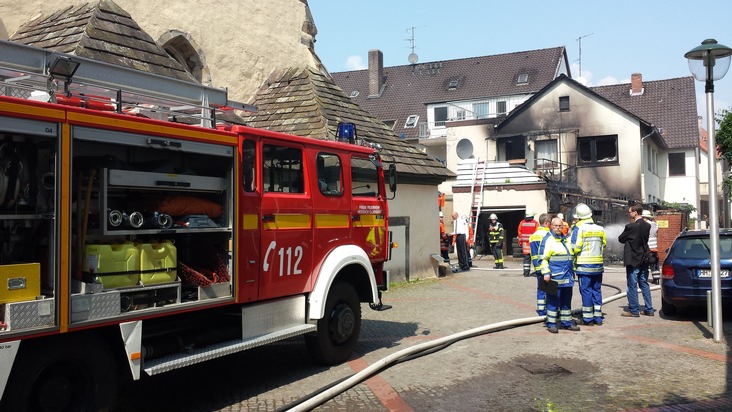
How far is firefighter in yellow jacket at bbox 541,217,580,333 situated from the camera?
9.80 meters

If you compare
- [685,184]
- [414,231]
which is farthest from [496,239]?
[685,184]

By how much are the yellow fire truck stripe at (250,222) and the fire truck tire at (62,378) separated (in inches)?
72.4

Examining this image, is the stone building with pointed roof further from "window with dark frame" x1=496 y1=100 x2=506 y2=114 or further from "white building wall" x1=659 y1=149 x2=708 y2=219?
"white building wall" x1=659 y1=149 x2=708 y2=219

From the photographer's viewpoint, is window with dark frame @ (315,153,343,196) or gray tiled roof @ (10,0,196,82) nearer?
window with dark frame @ (315,153,343,196)

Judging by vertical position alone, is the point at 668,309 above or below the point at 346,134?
below

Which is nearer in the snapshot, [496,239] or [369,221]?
[369,221]

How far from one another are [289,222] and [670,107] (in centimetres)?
4082

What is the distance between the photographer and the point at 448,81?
4888 centimetres

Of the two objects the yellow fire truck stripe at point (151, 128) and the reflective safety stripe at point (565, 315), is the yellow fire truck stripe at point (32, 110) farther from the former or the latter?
the reflective safety stripe at point (565, 315)

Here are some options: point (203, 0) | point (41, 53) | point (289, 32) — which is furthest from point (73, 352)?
point (289, 32)

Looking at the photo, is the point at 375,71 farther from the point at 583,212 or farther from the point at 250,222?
the point at 250,222

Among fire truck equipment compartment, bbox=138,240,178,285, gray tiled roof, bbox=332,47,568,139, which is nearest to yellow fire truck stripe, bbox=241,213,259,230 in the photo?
fire truck equipment compartment, bbox=138,240,178,285

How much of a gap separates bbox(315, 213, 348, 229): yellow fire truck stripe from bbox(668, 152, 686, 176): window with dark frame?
39889 mm

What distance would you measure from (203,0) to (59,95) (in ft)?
34.1
